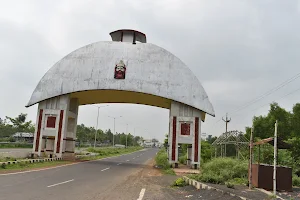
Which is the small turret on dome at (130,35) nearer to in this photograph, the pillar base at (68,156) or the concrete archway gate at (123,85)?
the concrete archway gate at (123,85)

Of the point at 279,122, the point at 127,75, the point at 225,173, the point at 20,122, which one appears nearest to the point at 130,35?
the point at 127,75

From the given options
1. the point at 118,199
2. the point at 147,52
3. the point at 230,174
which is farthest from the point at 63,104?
the point at 118,199

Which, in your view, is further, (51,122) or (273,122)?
(273,122)

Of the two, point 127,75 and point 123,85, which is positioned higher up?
point 127,75

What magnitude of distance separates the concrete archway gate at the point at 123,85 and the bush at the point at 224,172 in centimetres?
982

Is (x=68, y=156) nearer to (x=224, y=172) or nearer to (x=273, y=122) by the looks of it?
(x=224, y=172)

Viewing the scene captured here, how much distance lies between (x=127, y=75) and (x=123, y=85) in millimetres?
1095

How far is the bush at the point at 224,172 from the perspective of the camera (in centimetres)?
1499

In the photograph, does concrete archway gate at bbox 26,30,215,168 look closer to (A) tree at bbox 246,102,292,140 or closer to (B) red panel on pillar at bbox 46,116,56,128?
(B) red panel on pillar at bbox 46,116,56,128

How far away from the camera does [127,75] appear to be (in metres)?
29.4

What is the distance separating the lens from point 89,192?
38.2 ft

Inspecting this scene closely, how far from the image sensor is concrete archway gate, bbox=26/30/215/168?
28.8 meters

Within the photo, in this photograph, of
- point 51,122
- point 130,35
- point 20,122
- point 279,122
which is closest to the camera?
point 51,122

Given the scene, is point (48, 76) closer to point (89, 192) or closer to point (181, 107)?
point (181, 107)
